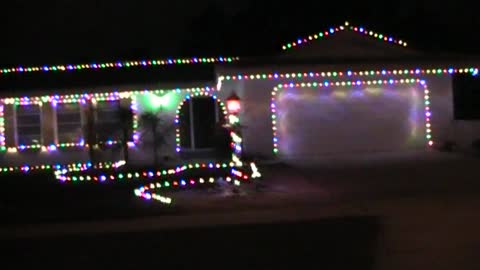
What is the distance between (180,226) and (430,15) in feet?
98.6

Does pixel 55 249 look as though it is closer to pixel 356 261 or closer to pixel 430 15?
pixel 356 261

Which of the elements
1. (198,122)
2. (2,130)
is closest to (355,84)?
(198,122)

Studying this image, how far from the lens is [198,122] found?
2402cm

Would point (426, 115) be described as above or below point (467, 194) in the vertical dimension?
above

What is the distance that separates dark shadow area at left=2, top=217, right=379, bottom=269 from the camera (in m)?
8.39

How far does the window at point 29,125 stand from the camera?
926 inches

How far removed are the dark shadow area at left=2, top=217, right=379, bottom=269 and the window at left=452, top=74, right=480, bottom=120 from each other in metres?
18.2

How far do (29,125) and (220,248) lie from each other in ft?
51.6

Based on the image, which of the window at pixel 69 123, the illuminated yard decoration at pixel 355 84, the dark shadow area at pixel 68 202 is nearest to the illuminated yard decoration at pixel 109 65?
the window at pixel 69 123

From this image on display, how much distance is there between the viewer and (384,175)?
1636 centimetres

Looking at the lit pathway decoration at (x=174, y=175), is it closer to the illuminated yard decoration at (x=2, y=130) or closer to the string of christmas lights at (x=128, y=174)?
the string of christmas lights at (x=128, y=174)

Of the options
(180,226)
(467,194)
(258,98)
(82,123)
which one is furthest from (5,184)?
(467,194)

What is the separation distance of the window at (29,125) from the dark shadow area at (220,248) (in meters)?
13.7

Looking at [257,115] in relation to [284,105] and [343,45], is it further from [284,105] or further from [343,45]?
[343,45]
